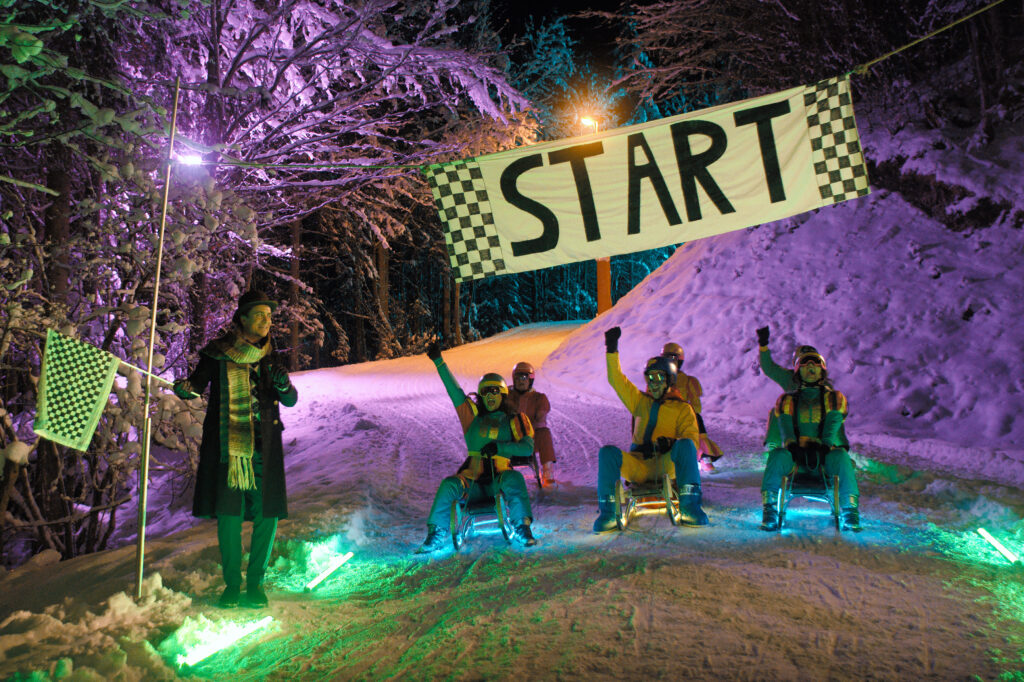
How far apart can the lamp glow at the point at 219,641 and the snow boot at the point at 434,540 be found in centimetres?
150

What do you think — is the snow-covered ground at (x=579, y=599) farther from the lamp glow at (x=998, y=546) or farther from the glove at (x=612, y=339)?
the glove at (x=612, y=339)

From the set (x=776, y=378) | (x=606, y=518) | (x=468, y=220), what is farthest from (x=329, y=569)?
(x=776, y=378)

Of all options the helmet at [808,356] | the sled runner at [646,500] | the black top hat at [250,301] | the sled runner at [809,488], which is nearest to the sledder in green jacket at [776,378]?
the helmet at [808,356]

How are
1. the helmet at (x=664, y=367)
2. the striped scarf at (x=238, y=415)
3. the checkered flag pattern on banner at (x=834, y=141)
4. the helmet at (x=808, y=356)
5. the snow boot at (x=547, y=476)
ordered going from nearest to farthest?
1. the striped scarf at (x=238, y=415)
2. the helmet at (x=808, y=356)
3. the checkered flag pattern on banner at (x=834, y=141)
4. the helmet at (x=664, y=367)
5. the snow boot at (x=547, y=476)

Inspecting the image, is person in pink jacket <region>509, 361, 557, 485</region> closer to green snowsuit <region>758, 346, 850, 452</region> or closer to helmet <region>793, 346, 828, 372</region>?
green snowsuit <region>758, 346, 850, 452</region>

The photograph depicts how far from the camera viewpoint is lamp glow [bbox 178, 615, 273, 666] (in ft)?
11.3

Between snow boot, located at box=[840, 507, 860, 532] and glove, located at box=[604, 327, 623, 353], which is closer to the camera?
snow boot, located at box=[840, 507, 860, 532]

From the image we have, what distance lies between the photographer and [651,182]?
6.36 meters

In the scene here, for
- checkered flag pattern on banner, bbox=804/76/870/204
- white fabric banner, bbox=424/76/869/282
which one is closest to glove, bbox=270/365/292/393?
white fabric banner, bbox=424/76/869/282

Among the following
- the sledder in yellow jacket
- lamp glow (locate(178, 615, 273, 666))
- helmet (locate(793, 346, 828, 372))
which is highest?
helmet (locate(793, 346, 828, 372))

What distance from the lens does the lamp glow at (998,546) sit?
179 inches

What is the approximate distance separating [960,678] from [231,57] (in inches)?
361

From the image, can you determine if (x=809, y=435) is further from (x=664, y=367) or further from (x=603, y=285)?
(x=603, y=285)

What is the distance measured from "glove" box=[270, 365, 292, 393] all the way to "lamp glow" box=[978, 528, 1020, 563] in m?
4.87
